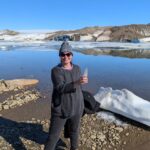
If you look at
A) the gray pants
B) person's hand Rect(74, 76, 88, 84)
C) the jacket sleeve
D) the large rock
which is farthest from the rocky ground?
the large rock

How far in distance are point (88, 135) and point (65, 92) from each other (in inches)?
74.8

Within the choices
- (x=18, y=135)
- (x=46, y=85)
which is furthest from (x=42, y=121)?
(x=46, y=85)

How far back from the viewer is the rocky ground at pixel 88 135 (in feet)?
19.6

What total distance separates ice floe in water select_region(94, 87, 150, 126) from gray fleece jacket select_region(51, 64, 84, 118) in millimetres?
2106

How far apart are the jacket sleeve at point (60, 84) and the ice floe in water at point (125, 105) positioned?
91.8 inches

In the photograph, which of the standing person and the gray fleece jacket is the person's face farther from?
the gray fleece jacket

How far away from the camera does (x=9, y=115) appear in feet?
26.0

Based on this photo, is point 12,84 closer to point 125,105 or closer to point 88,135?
point 125,105

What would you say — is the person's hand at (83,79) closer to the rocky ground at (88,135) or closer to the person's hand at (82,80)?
the person's hand at (82,80)

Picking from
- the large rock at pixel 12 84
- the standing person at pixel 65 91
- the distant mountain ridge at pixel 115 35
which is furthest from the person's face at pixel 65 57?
the distant mountain ridge at pixel 115 35

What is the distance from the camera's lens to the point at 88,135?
6.34 meters

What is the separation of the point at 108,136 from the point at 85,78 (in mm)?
2163

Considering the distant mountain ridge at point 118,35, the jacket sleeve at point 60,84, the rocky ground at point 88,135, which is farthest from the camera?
the distant mountain ridge at point 118,35

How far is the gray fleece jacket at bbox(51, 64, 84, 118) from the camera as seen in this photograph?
4.69 meters
